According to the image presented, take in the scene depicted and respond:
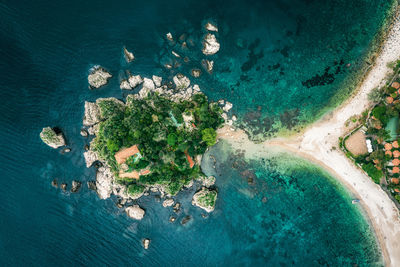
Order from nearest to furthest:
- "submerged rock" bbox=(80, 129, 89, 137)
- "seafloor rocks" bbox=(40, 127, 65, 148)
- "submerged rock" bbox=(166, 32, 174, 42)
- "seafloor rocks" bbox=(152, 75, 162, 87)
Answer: "submerged rock" bbox=(166, 32, 174, 42)
"seafloor rocks" bbox=(152, 75, 162, 87)
"seafloor rocks" bbox=(40, 127, 65, 148)
"submerged rock" bbox=(80, 129, 89, 137)

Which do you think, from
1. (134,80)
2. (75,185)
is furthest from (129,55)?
(75,185)

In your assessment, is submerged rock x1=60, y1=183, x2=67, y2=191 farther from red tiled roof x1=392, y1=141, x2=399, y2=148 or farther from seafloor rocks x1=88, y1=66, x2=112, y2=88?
red tiled roof x1=392, y1=141, x2=399, y2=148

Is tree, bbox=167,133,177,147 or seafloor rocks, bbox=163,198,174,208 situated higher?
tree, bbox=167,133,177,147

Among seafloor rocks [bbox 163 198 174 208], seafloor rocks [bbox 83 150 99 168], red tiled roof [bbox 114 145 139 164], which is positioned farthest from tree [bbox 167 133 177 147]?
seafloor rocks [bbox 83 150 99 168]

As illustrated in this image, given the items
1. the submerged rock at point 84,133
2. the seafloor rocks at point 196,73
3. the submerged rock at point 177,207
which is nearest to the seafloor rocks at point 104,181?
the submerged rock at point 84,133

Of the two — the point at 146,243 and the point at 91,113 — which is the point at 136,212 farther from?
the point at 91,113

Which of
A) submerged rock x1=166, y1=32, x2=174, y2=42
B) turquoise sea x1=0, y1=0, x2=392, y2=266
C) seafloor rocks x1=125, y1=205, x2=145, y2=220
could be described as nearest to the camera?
turquoise sea x1=0, y1=0, x2=392, y2=266

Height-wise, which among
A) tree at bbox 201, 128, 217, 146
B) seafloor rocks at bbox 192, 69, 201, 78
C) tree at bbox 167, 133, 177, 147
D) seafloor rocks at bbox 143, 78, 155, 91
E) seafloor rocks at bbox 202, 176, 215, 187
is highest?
seafloor rocks at bbox 192, 69, 201, 78

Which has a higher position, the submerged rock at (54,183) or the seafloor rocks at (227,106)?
the seafloor rocks at (227,106)

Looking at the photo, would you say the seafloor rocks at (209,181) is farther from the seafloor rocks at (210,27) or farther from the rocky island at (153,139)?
the seafloor rocks at (210,27)
